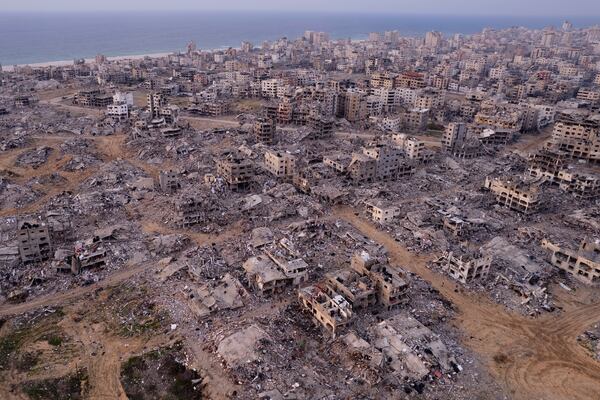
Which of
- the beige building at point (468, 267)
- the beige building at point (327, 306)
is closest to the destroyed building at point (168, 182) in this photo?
the beige building at point (327, 306)

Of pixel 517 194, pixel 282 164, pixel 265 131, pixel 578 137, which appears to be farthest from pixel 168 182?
pixel 578 137

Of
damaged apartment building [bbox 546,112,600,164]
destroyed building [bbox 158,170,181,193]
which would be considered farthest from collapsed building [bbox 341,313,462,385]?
damaged apartment building [bbox 546,112,600,164]

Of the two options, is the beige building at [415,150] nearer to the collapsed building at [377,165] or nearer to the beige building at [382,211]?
the collapsed building at [377,165]

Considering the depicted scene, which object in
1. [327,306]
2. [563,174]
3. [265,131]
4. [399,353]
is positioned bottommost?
[399,353]

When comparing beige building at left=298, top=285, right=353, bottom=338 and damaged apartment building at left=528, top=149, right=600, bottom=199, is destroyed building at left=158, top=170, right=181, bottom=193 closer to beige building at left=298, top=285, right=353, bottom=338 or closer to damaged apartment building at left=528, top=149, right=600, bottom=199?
beige building at left=298, top=285, right=353, bottom=338

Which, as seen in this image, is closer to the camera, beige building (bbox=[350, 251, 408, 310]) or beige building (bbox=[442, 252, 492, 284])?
beige building (bbox=[350, 251, 408, 310])

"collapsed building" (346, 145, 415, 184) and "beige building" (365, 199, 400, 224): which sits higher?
"collapsed building" (346, 145, 415, 184)

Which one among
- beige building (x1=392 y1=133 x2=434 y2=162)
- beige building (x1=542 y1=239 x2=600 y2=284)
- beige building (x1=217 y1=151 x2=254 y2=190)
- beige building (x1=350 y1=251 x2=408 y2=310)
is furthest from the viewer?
beige building (x1=392 y1=133 x2=434 y2=162)

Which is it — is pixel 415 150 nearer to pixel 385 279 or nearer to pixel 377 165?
pixel 377 165

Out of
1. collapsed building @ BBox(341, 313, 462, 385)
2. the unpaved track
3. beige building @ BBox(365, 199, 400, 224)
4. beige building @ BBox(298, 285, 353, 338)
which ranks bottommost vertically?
the unpaved track
